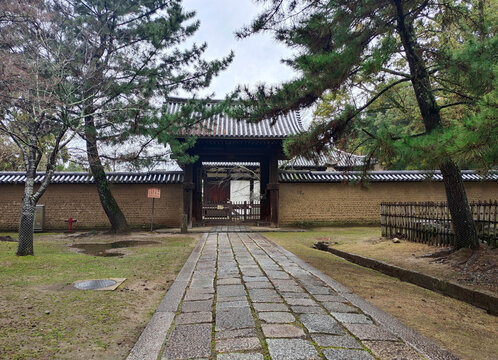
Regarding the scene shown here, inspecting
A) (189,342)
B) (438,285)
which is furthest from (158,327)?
(438,285)

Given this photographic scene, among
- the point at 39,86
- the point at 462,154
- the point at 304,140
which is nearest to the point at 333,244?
the point at 304,140

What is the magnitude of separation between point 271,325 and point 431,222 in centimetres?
604

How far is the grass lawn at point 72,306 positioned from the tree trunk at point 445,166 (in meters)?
4.87

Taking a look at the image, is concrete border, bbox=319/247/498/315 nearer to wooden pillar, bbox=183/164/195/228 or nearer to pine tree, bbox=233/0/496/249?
pine tree, bbox=233/0/496/249

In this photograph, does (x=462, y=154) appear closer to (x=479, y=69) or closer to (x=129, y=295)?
(x=479, y=69)

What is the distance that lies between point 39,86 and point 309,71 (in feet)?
17.2

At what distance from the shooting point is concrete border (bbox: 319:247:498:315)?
3.55 metres

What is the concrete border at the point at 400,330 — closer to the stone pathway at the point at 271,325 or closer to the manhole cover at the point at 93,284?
the stone pathway at the point at 271,325

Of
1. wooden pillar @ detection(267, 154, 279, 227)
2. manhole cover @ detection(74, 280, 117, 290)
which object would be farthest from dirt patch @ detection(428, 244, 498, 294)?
wooden pillar @ detection(267, 154, 279, 227)

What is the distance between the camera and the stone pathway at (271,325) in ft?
7.07

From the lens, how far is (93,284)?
4.18 m

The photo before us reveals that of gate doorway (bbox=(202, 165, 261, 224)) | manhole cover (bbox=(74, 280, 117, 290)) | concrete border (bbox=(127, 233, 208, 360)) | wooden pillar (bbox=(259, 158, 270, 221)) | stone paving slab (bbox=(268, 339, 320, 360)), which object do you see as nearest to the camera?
stone paving slab (bbox=(268, 339, 320, 360))

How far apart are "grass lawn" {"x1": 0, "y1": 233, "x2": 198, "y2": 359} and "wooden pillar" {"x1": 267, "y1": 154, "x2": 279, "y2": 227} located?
7.95 m

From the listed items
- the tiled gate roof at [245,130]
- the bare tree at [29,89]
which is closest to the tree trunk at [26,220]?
the bare tree at [29,89]
